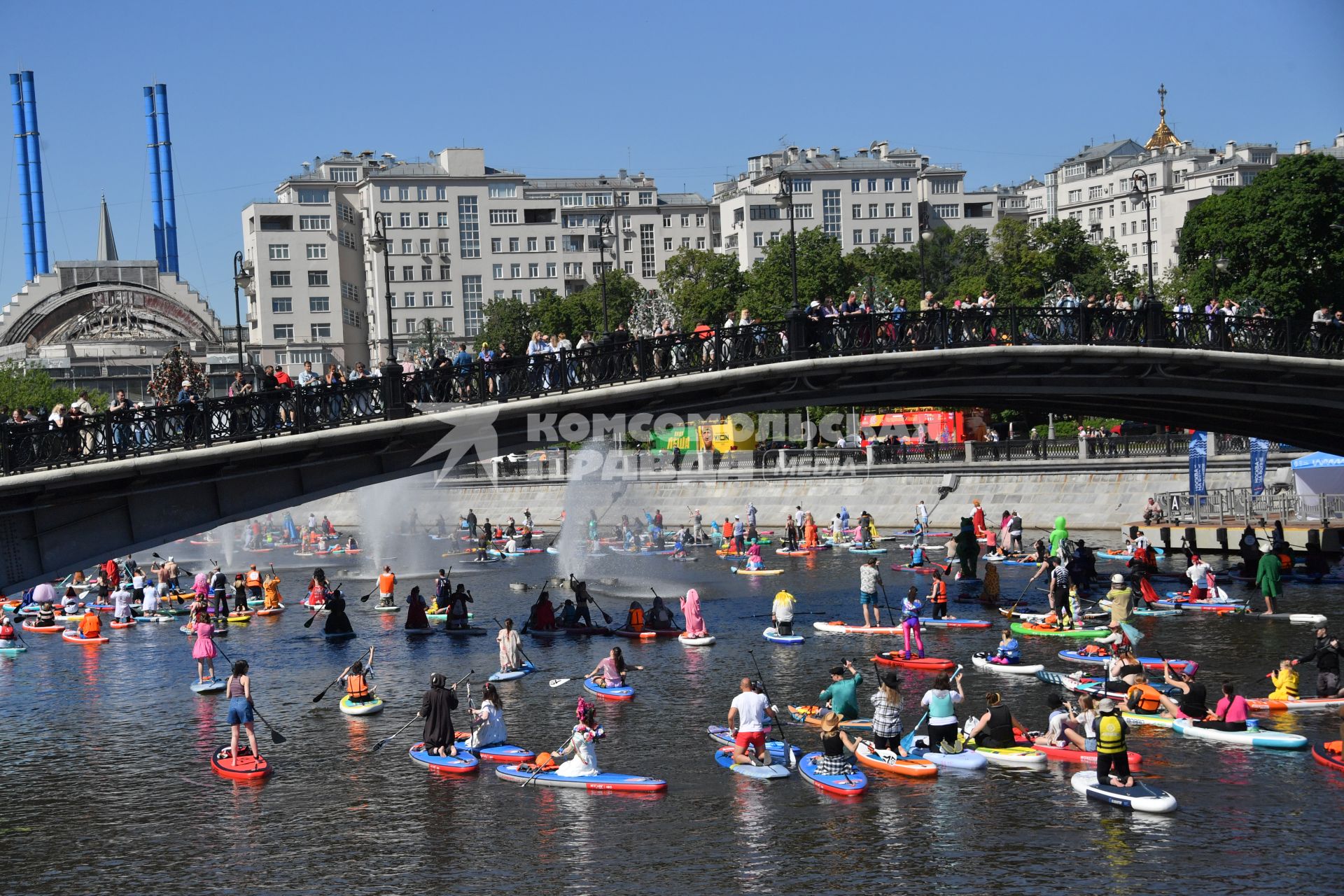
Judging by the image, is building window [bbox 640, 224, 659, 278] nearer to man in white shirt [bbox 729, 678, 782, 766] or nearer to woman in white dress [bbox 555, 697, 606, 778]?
man in white shirt [bbox 729, 678, 782, 766]

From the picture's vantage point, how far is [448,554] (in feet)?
217

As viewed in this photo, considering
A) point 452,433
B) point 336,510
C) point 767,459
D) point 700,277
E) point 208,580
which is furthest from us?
point 700,277

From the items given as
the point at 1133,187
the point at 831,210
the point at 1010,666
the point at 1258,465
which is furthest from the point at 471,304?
the point at 1010,666

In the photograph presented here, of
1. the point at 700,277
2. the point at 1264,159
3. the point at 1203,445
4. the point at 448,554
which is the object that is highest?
the point at 1264,159

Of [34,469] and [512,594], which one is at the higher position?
[34,469]

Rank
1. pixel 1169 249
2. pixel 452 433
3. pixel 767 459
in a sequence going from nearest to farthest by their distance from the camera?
pixel 452 433
pixel 767 459
pixel 1169 249

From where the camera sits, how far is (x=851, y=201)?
505ft

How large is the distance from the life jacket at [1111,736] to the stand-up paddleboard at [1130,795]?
0.53m

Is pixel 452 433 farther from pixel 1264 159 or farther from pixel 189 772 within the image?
pixel 1264 159

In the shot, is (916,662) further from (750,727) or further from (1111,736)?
(1111,736)

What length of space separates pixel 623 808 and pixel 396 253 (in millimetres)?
125664

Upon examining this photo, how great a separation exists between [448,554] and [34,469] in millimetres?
40565

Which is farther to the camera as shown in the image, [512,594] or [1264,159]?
[1264,159]

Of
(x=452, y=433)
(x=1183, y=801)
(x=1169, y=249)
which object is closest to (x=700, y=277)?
(x=1169, y=249)
